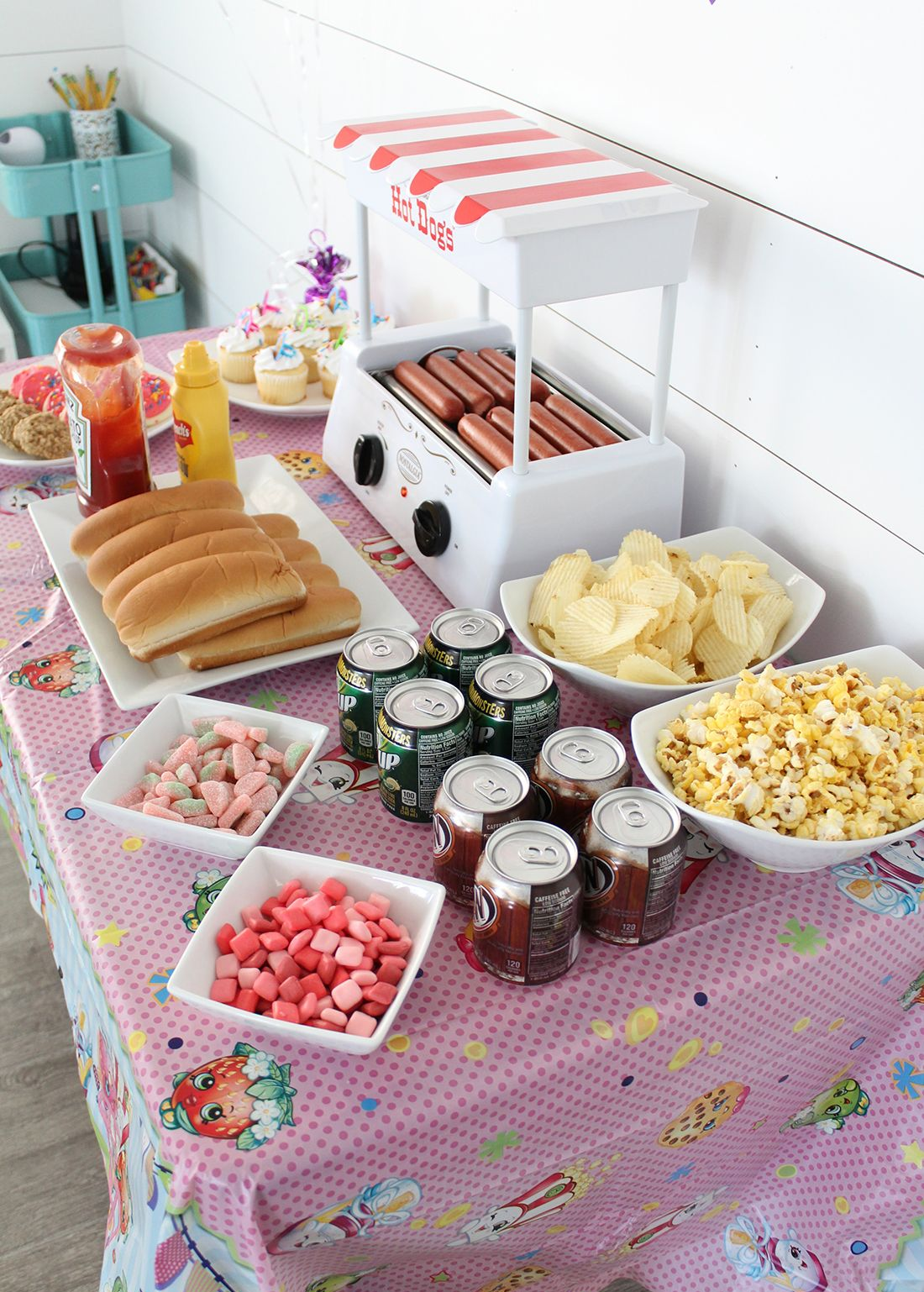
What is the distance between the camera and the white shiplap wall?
0.97 m

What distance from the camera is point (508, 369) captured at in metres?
1.38

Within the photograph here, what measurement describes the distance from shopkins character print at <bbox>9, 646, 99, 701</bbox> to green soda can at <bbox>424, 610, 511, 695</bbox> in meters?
0.36

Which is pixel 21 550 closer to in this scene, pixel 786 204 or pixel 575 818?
pixel 575 818

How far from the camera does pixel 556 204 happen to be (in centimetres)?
103

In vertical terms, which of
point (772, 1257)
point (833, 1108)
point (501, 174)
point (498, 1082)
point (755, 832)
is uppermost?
point (501, 174)

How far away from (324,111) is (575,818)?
65.0 inches

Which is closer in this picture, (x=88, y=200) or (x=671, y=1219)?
(x=671, y=1219)

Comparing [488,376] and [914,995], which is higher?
[488,376]

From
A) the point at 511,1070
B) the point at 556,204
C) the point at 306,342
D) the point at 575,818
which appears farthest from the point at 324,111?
the point at 511,1070

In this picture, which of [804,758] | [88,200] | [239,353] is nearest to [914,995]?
[804,758]

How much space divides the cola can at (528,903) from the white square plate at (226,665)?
41 centimetres

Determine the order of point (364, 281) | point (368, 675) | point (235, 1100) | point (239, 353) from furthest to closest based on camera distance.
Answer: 1. point (239, 353)
2. point (364, 281)
3. point (368, 675)
4. point (235, 1100)

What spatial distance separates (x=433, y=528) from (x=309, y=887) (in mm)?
494

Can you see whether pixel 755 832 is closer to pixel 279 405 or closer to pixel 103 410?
pixel 103 410
